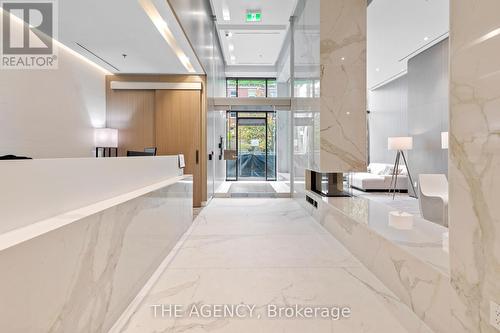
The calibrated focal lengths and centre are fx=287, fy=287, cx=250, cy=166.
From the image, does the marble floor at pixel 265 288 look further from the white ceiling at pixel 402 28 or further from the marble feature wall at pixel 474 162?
the white ceiling at pixel 402 28

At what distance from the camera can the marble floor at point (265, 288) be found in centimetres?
170

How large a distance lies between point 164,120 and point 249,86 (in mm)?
5931

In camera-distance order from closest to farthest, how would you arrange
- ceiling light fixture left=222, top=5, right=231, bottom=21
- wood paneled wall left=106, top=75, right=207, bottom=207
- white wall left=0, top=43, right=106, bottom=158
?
white wall left=0, top=43, right=106, bottom=158 → wood paneled wall left=106, top=75, right=207, bottom=207 → ceiling light fixture left=222, top=5, right=231, bottom=21

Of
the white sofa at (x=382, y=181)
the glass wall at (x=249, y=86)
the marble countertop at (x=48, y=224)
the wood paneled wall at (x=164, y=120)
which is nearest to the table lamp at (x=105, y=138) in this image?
the wood paneled wall at (x=164, y=120)

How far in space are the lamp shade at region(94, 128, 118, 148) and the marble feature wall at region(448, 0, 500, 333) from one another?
5.28 m

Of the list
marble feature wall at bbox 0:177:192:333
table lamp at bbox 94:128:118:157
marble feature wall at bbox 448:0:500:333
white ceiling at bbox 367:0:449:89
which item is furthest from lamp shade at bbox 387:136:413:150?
marble feature wall at bbox 0:177:192:333

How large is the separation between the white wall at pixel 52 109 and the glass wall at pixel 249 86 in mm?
6040

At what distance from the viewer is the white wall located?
3.43 meters

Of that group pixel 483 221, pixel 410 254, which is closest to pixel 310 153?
pixel 410 254

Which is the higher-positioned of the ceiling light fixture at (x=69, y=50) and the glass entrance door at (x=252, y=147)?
the ceiling light fixture at (x=69, y=50)

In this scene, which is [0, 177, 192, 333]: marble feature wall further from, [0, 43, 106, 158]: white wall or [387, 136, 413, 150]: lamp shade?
[387, 136, 413, 150]: lamp shade

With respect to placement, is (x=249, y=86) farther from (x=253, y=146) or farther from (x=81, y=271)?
(x=81, y=271)

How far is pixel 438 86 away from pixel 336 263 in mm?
5731

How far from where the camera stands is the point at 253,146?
32.9ft
